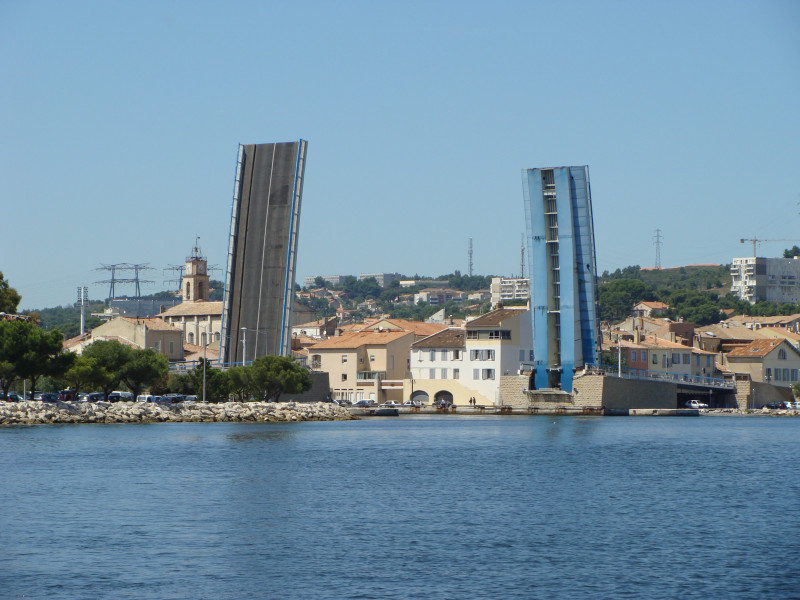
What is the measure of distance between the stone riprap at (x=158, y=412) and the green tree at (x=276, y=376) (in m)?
0.80

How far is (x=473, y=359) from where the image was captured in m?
62.2

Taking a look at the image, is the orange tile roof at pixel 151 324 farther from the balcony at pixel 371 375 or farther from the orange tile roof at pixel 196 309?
→ the orange tile roof at pixel 196 309

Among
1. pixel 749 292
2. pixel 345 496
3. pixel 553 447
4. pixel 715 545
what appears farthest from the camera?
pixel 749 292

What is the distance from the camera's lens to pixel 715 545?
17.1 meters

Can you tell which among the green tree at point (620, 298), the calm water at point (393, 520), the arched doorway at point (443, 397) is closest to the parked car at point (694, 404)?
the arched doorway at point (443, 397)

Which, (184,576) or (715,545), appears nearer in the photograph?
(184,576)

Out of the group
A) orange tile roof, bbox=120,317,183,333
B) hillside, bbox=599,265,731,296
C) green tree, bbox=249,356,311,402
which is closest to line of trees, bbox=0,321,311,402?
green tree, bbox=249,356,311,402

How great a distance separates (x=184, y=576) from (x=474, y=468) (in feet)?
46.7

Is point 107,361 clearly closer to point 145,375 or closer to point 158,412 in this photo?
point 145,375

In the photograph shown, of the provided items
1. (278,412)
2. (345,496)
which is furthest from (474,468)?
(278,412)

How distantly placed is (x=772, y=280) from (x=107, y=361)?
115370mm

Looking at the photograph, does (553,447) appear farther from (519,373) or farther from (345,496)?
(519,373)

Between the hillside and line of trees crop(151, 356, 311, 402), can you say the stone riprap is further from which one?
the hillside

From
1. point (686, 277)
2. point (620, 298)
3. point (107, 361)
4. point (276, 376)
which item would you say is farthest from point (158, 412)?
point (686, 277)
